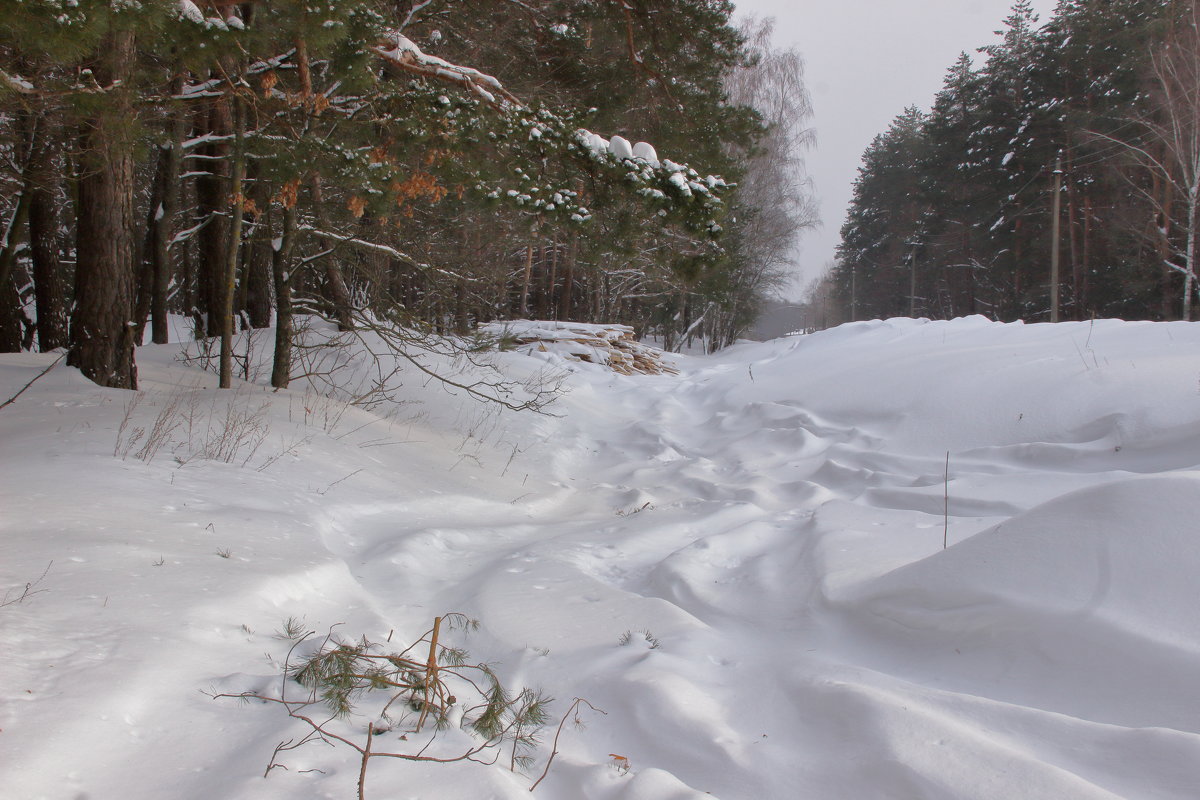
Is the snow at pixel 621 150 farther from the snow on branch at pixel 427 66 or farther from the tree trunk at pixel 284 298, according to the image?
the tree trunk at pixel 284 298

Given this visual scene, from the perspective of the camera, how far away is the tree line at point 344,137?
4.42 m

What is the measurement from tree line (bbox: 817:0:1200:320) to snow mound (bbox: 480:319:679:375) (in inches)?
513

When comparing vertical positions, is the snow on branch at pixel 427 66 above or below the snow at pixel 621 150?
above

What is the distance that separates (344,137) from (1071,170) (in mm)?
25322

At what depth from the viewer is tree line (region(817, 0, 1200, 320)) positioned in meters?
19.0

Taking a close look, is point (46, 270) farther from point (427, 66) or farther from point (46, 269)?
point (427, 66)

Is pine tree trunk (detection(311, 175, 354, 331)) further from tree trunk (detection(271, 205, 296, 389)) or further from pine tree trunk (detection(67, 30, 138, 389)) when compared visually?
pine tree trunk (detection(67, 30, 138, 389))

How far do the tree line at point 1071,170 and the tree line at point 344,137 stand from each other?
15.6 m

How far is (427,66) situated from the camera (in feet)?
19.0

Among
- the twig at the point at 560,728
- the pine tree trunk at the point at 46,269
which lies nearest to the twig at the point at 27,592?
the twig at the point at 560,728

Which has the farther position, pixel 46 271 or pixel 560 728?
pixel 46 271

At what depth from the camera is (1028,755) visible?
195 centimetres

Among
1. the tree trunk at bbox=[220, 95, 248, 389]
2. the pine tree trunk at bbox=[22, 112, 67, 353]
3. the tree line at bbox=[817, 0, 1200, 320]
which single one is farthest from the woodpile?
the tree line at bbox=[817, 0, 1200, 320]

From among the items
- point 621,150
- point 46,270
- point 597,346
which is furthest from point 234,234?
point 597,346
